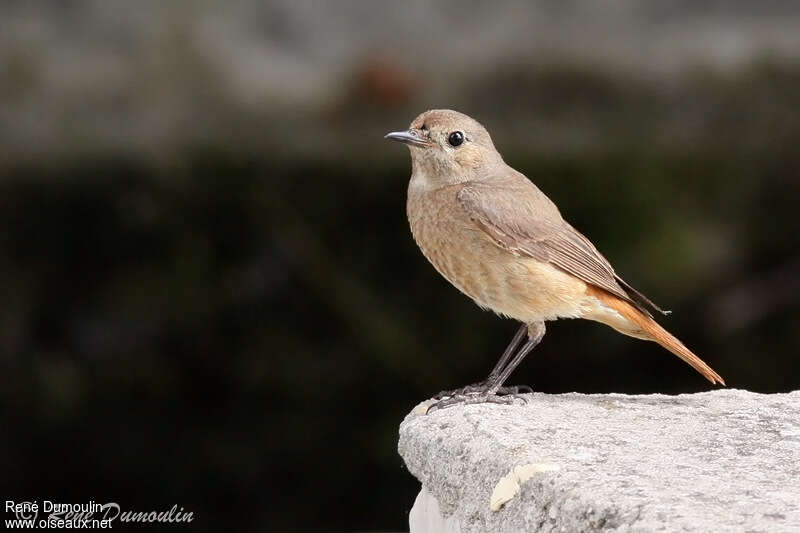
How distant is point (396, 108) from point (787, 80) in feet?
7.44

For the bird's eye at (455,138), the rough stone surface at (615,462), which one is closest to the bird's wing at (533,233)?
→ the bird's eye at (455,138)

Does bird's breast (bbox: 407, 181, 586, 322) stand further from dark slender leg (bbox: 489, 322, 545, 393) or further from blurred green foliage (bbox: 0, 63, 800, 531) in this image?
blurred green foliage (bbox: 0, 63, 800, 531)

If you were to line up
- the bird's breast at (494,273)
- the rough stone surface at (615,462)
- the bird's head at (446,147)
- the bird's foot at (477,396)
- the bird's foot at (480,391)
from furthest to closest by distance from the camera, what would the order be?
the bird's head at (446,147), the bird's breast at (494,273), the bird's foot at (480,391), the bird's foot at (477,396), the rough stone surface at (615,462)

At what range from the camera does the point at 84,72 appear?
6918 mm

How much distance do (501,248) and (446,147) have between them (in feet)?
1.43

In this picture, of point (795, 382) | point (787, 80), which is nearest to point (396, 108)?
point (787, 80)

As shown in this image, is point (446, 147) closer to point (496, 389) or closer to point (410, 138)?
point (410, 138)

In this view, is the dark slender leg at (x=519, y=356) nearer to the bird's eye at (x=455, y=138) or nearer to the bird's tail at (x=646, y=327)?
the bird's tail at (x=646, y=327)

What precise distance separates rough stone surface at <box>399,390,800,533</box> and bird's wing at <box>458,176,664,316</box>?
44cm

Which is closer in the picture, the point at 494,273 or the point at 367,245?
the point at 494,273

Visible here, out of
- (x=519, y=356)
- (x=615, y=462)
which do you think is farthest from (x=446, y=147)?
(x=615, y=462)

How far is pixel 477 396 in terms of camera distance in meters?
3.71

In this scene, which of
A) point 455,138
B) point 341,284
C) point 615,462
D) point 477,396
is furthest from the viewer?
point 341,284

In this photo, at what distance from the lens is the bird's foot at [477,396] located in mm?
3502
